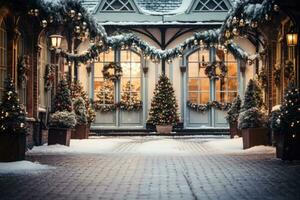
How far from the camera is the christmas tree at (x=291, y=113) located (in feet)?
47.2

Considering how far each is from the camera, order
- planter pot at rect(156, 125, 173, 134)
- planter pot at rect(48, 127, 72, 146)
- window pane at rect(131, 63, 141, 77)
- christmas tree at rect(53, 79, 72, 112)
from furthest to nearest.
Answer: window pane at rect(131, 63, 141, 77) < planter pot at rect(156, 125, 173, 134) < christmas tree at rect(53, 79, 72, 112) < planter pot at rect(48, 127, 72, 146)

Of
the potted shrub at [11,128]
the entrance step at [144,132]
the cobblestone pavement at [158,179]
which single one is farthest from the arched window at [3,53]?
the entrance step at [144,132]

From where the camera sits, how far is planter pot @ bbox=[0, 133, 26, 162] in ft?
43.6

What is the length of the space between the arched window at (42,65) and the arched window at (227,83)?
10.0 metres

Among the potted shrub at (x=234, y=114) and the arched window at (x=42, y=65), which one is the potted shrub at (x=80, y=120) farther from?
the potted shrub at (x=234, y=114)

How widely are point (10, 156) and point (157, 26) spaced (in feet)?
56.2

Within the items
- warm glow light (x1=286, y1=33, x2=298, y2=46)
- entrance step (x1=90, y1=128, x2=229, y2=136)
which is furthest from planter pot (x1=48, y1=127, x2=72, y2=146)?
entrance step (x1=90, y1=128, x2=229, y2=136)

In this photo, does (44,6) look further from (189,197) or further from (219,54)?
(219,54)

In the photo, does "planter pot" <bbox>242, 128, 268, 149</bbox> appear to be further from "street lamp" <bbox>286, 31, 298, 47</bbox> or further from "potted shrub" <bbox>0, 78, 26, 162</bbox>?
"potted shrub" <bbox>0, 78, 26, 162</bbox>

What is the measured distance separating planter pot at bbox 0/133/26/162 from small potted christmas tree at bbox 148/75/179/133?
614 inches

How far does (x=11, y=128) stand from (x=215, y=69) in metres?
17.6

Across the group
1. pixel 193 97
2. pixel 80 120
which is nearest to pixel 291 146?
pixel 80 120

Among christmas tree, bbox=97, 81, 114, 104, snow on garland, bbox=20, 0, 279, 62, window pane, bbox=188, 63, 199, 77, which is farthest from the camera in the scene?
window pane, bbox=188, 63, 199, 77

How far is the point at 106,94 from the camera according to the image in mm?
30375
